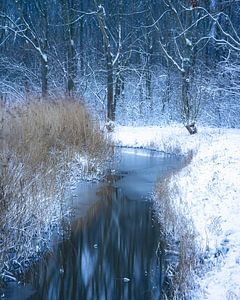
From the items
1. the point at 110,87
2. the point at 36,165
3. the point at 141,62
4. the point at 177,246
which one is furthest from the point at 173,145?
the point at 141,62

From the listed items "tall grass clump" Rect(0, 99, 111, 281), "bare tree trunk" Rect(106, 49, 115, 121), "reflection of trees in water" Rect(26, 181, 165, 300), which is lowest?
"reflection of trees in water" Rect(26, 181, 165, 300)

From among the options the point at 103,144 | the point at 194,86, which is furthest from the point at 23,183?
the point at 194,86

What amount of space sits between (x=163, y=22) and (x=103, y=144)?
64.0 feet

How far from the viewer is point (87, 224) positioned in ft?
23.7

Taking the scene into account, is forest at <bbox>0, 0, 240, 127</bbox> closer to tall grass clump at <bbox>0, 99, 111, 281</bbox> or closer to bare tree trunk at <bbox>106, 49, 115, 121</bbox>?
bare tree trunk at <bbox>106, 49, 115, 121</bbox>

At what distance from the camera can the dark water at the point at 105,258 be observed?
4.96 meters

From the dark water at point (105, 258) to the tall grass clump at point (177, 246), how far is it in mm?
141

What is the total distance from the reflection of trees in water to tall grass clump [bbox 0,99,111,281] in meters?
0.42

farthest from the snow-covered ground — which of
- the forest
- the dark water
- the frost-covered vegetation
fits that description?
the forest

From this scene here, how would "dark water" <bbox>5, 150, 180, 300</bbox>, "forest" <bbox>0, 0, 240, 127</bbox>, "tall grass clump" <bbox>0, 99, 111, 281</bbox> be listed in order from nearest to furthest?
1. "dark water" <bbox>5, 150, 180, 300</bbox>
2. "tall grass clump" <bbox>0, 99, 111, 281</bbox>
3. "forest" <bbox>0, 0, 240, 127</bbox>

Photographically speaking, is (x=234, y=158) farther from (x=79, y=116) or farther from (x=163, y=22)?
(x=163, y=22)

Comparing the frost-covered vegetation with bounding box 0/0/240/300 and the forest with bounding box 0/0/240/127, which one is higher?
the forest with bounding box 0/0/240/127

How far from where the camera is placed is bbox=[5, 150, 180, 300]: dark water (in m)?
4.96

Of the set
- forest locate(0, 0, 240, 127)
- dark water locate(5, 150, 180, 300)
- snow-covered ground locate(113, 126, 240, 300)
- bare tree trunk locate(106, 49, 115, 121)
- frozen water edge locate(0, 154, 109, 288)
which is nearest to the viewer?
snow-covered ground locate(113, 126, 240, 300)
